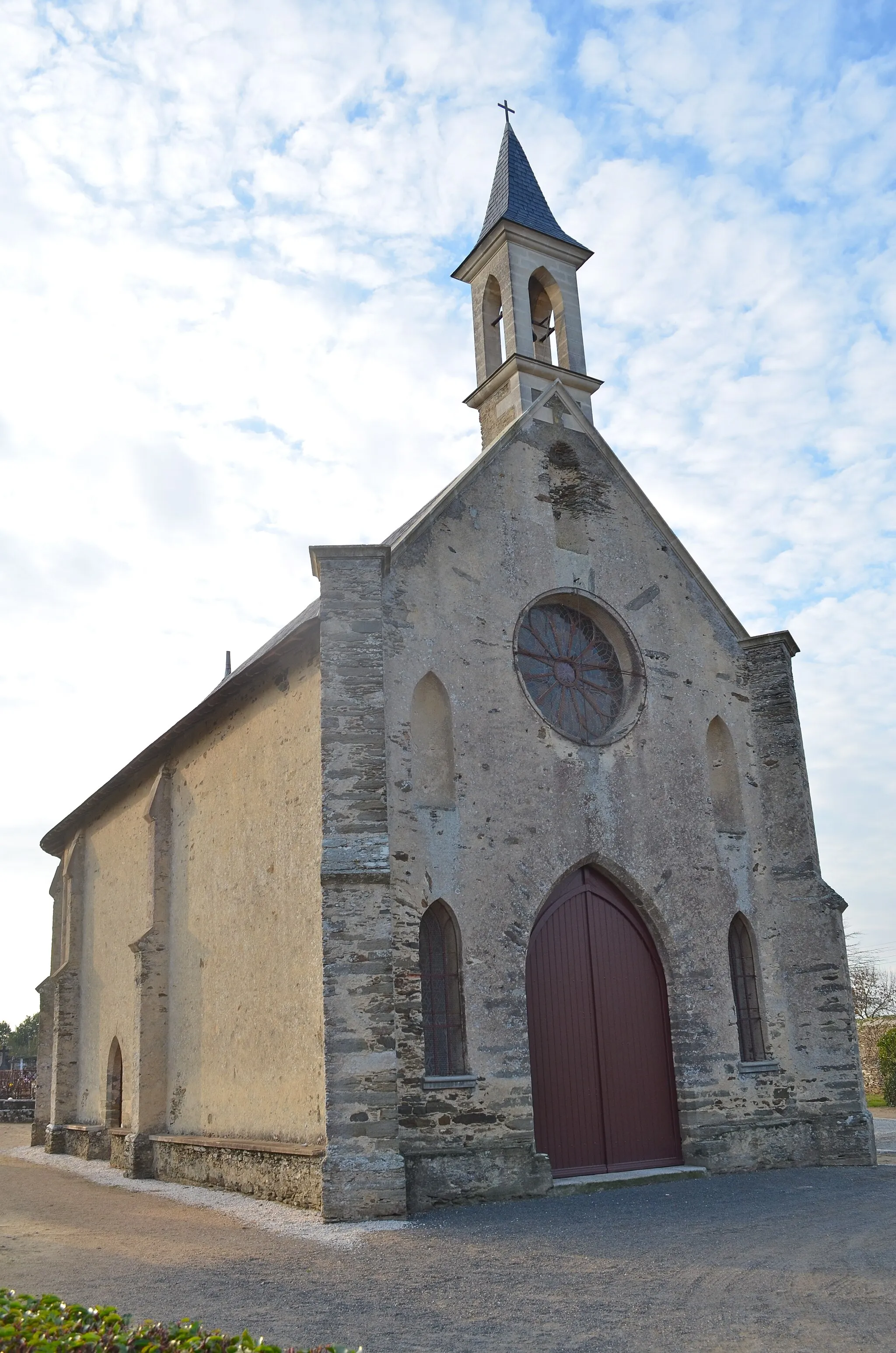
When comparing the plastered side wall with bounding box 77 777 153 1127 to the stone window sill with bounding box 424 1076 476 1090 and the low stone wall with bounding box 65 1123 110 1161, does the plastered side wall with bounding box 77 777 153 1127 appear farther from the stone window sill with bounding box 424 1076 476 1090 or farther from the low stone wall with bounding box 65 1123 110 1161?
the stone window sill with bounding box 424 1076 476 1090

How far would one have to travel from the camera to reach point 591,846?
13.5 metres

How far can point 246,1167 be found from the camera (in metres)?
12.9

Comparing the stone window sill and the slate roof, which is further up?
the slate roof

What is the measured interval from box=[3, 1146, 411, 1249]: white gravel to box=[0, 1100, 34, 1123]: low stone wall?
50.8ft

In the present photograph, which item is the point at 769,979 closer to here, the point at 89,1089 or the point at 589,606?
the point at 589,606

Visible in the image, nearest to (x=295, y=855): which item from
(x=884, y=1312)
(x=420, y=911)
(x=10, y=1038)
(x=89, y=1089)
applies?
(x=420, y=911)

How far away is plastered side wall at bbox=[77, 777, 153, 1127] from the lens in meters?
18.3

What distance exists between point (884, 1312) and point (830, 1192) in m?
5.53

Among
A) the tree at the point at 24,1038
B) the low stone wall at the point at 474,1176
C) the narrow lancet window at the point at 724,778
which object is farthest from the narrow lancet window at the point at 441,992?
the tree at the point at 24,1038

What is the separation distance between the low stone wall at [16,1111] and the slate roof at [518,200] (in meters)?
27.2

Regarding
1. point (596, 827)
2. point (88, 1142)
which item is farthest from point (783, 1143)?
point (88, 1142)

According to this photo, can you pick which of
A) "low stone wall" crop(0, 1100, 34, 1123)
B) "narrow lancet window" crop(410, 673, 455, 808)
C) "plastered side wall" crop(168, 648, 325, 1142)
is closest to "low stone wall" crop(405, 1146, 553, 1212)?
"plastered side wall" crop(168, 648, 325, 1142)

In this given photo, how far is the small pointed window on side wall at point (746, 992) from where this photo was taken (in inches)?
572

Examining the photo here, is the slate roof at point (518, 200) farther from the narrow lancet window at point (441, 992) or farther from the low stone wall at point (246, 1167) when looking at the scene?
the low stone wall at point (246, 1167)
